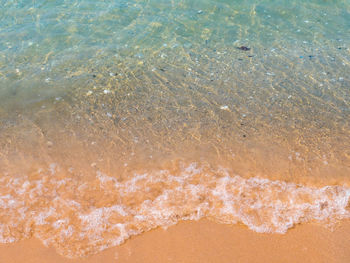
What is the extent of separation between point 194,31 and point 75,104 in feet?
15.8

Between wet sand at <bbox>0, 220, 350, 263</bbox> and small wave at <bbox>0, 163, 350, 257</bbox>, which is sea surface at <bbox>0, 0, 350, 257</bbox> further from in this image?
wet sand at <bbox>0, 220, 350, 263</bbox>

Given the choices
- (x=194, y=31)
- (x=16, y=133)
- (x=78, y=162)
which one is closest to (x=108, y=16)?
(x=194, y=31)

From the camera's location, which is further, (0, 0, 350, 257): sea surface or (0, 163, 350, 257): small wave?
(0, 0, 350, 257): sea surface

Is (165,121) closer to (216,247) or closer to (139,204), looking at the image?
(139,204)

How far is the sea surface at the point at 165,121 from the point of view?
13.6 feet

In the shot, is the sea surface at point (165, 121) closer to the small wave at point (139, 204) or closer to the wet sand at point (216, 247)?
the small wave at point (139, 204)

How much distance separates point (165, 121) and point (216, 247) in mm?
2857

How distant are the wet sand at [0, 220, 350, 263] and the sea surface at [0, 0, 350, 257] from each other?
0.42ft

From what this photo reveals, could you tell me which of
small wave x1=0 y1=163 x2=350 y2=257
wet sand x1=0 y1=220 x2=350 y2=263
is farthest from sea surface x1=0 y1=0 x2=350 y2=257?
wet sand x1=0 y1=220 x2=350 y2=263

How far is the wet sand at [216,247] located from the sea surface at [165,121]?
13cm

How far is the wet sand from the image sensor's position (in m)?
3.60

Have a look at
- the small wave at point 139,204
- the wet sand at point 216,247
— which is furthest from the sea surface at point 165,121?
the wet sand at point 216,247

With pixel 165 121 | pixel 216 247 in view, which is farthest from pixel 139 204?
pixel 165 121

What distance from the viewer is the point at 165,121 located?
19.5 ft
